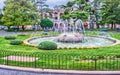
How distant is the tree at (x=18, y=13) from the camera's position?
4138 centimetres

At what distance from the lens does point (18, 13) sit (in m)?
41.2

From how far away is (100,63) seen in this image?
533 inches

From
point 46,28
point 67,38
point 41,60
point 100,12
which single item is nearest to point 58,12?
point 46,28

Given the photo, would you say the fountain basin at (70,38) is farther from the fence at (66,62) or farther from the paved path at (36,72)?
the paved path at (36,72)

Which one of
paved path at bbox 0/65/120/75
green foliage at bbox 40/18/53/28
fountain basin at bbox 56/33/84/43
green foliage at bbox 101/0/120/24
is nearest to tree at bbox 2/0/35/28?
green foliage at bbox 40/18/53/28

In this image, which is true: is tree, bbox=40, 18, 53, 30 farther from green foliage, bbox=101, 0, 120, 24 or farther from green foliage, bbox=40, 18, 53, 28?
green foliage, bbox=101, 0, 120, 24

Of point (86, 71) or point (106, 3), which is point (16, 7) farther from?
point (86, 71)

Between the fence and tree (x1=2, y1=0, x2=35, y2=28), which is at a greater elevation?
tree (x1=2, y1=0, x2=35, y2=28)

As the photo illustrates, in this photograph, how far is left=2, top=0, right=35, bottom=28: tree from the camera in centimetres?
4138

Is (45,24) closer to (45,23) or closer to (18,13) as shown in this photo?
(45,23)

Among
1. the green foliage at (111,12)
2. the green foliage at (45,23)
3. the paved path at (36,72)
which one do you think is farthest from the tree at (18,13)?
the paved path at (36,72)

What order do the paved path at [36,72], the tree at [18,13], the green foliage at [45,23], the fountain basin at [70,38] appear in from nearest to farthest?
the paved path at [36,72] → the fountain basin at [70,38] → the tree at [18,13] → the green foliage at [45,23]

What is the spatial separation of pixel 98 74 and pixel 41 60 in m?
3.75

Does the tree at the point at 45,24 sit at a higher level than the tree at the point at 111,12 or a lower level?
lower
